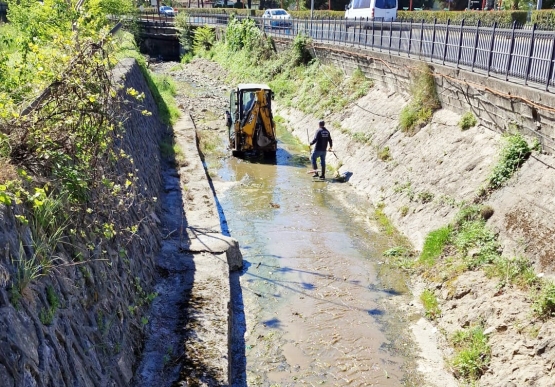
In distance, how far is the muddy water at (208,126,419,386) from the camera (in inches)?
312

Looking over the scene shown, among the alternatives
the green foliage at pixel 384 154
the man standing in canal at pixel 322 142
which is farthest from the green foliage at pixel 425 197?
the man standing in canal at pixel 322 142

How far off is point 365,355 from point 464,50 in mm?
9300

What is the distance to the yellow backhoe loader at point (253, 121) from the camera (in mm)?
17938

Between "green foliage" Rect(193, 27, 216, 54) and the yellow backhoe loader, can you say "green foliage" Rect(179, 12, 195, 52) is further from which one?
the yellow backhoe loader

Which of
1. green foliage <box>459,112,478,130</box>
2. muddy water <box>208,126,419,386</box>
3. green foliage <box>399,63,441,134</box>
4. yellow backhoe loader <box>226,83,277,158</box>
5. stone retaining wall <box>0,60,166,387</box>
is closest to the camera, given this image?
stone retaining wall <box>0,60,166,387</box>

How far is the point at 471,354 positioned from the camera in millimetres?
7617

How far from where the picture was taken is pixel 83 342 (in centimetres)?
521

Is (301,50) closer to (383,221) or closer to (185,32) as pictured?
(383,221)

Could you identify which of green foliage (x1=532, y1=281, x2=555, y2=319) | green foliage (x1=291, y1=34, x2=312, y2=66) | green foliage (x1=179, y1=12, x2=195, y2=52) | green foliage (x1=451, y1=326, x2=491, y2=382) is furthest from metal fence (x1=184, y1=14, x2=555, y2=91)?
green foliage (x1=179, y1=12, x2=195, y2=52)

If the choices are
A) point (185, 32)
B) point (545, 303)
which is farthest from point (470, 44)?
point (185, 32)

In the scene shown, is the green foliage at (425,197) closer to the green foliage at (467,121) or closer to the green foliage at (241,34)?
the green foliage at (467,121)

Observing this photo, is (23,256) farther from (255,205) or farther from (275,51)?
(275,51)

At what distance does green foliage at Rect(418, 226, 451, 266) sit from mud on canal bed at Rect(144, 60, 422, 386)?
570 mm

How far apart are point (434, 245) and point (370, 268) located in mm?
1298
